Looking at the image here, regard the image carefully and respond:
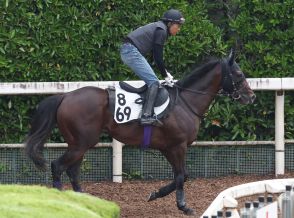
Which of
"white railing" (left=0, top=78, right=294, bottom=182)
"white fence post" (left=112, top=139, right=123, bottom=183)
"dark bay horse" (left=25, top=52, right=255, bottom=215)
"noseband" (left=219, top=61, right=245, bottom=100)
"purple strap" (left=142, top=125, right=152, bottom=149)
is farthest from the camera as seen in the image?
"white fence post" (left=112, top=139, right=123, bottom=183)

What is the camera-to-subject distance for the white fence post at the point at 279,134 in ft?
36.9

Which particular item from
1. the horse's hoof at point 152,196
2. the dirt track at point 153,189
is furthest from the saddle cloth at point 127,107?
the dirt track at point 153,189

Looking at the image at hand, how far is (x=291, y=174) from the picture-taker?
1145cm

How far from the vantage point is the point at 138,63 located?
387 inches

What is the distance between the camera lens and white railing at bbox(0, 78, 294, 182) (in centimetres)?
1085

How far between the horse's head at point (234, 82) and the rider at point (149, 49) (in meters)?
0.64

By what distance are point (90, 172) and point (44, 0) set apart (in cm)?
233

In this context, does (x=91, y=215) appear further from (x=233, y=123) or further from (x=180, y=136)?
(x=233, y=123)

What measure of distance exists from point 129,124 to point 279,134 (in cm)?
244

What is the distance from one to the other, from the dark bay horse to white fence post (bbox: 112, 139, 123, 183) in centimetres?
121

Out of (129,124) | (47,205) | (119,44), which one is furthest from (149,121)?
(47,205)

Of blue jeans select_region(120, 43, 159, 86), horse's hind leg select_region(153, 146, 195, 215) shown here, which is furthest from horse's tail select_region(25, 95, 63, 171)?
horse's hind leg select_region(153, 146, 195, 215)

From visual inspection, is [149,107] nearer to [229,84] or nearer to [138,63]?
[138,63]

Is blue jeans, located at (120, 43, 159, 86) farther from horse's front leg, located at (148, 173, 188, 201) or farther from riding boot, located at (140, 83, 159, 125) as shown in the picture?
horse's front leg, located at (148, 173, 188, 201)
